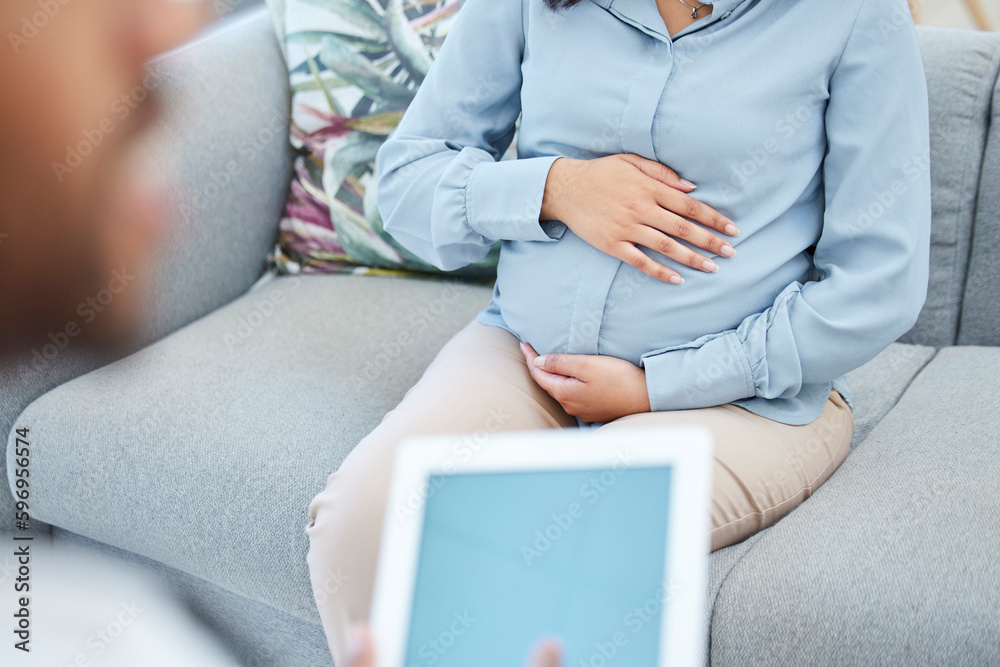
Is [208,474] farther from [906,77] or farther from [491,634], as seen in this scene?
[906,77]

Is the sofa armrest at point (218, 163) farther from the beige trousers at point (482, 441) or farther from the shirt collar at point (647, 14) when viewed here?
the shirt collar at point (647, 14)

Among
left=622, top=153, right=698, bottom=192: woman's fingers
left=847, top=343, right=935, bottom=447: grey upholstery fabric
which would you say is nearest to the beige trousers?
left=847, top=343, right=935, bottom=447: grey upholstery fabric

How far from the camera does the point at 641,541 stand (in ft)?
2.18

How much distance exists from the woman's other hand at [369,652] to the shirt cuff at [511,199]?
0.41 meters

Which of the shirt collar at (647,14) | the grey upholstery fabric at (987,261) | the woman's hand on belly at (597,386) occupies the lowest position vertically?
the grey upholstery fabric at (987,261)

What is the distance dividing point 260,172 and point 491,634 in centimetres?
93

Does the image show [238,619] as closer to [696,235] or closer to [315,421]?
[315,421]

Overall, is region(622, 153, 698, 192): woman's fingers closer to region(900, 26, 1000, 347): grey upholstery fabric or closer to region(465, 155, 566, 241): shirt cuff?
region(465, 155, 566, 241): shirt cuff

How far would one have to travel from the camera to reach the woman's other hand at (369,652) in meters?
0.65

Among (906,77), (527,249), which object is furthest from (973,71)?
(527,249)

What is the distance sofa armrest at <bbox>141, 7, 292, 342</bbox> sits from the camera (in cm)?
119

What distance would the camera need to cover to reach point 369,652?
673 mm

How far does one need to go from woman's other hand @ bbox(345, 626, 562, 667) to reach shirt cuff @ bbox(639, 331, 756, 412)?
0.26 m

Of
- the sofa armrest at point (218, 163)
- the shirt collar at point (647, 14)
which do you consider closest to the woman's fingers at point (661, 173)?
the shirt collar at point (647, 14)
